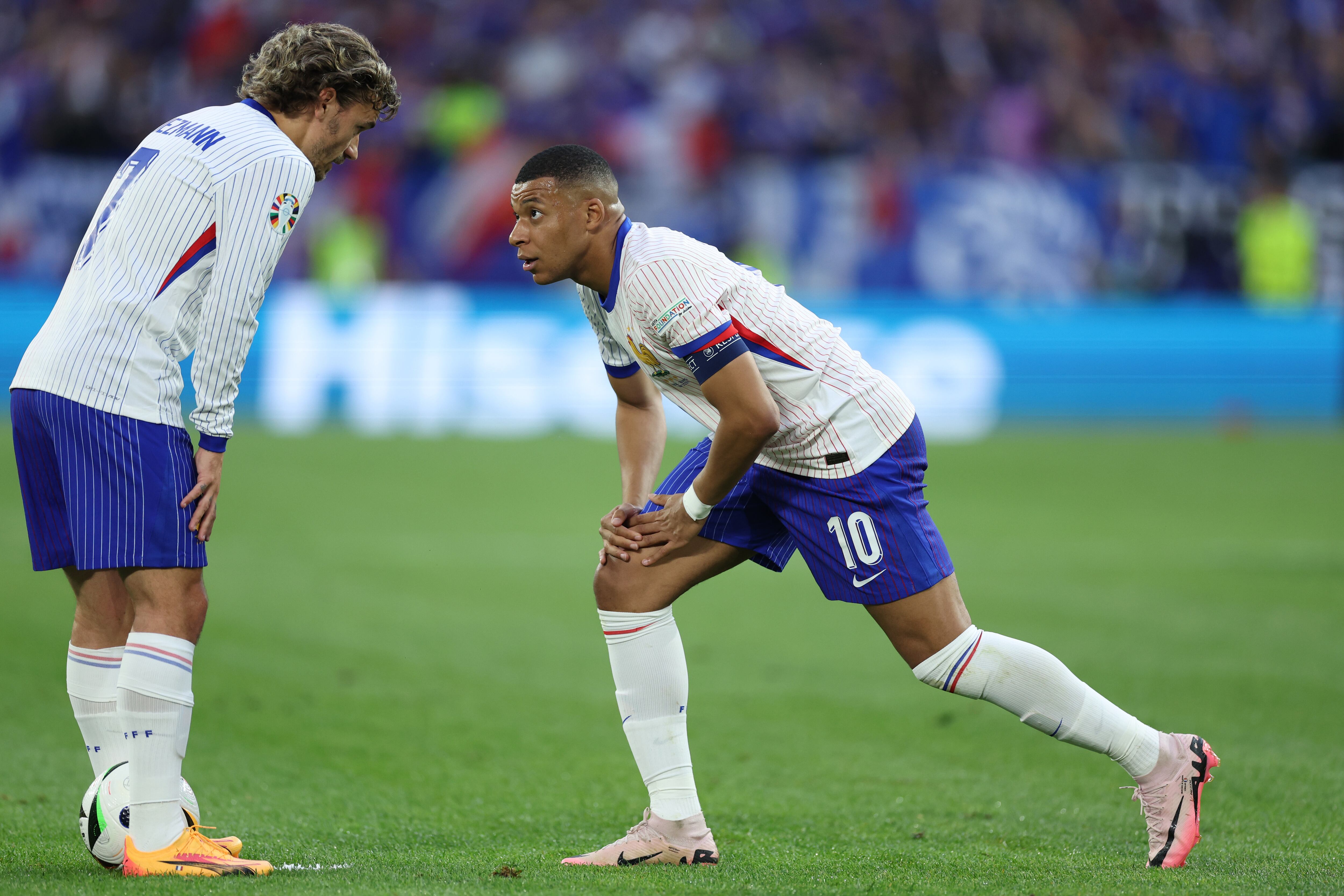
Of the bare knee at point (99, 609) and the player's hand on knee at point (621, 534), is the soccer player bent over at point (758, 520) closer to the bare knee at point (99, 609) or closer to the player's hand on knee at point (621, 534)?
the player's hand on knee at point (621, 534)

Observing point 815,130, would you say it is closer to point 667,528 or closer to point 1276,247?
point 1276,247

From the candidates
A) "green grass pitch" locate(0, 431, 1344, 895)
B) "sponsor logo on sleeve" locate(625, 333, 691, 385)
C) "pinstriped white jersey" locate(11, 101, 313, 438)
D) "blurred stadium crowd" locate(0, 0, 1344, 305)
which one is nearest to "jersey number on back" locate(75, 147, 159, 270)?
"pinstriped white jersey" locate(11, 101, 313, 438)

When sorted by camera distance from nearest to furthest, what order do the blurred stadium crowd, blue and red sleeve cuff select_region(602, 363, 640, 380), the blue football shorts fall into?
the blue football shorts, blue and red sleeve cuff select_region(602, 363, 640, 380), the blurred stadium crowd

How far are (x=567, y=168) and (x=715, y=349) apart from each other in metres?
0.66

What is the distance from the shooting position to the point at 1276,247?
18297 millimetres

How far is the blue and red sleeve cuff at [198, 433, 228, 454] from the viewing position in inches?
136

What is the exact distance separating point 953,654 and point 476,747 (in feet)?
7.36

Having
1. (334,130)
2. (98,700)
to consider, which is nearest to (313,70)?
(334,130)

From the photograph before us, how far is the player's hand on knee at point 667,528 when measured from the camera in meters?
3.81

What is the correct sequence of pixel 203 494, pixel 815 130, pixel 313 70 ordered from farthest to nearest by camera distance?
1. pixel 815 130
2. pixel 313 70
3. pixel 203 494

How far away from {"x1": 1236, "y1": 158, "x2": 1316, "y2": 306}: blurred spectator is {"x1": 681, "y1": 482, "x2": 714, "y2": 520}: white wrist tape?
1633 centimetres

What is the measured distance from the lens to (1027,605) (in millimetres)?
8008

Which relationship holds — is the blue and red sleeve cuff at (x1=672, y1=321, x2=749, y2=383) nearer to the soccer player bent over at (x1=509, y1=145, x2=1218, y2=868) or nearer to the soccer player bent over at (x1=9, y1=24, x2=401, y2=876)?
the soccer player bent over at (x1=509, y1=145, x2=1218, y2=868)

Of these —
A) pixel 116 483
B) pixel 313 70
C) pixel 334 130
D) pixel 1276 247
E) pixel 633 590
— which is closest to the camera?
pixel 116 483
